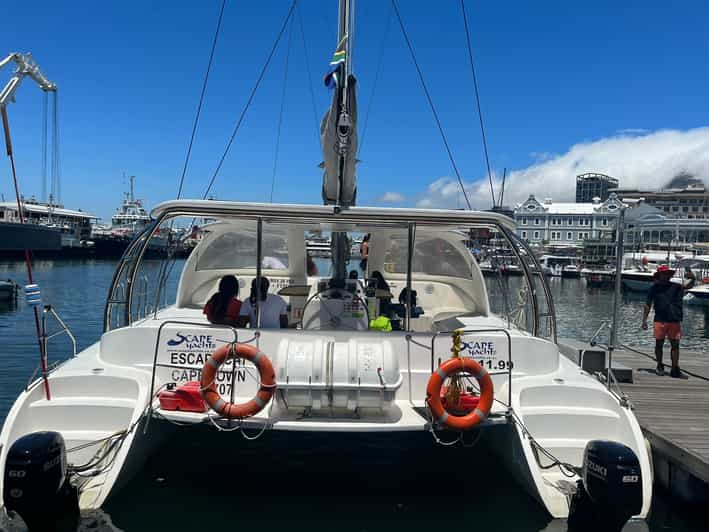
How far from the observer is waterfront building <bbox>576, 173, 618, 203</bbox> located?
6273 inches

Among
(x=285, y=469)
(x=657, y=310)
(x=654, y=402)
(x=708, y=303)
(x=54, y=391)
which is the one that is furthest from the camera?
(x=708, y=303)

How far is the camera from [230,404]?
175 inches

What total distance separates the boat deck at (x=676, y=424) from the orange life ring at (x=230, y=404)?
13.0 feet

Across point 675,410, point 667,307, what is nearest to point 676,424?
point 675,410

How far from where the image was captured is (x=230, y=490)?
526 centimetres

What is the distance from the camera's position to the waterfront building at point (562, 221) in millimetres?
84481

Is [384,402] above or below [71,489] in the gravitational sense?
above

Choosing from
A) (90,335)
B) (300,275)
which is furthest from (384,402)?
(90,335)

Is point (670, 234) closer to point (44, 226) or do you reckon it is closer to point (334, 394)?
→ point (44, 226)

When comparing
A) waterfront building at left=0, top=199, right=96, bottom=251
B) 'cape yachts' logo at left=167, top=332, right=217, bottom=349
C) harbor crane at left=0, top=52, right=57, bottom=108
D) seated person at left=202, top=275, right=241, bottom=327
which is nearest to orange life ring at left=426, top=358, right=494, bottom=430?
'cape yachts' logo at left=167, top=332, right=217, bottom=349

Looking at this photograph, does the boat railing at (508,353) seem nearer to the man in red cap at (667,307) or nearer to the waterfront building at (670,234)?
the man in red cap at (667,307)

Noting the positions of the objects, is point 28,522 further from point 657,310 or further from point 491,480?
point 657,310

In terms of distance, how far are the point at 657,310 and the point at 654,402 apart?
1.85m

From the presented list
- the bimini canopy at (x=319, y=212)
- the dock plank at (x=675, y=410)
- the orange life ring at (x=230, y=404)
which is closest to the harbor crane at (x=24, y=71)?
the bimini canopy at (x=319, y=212)
